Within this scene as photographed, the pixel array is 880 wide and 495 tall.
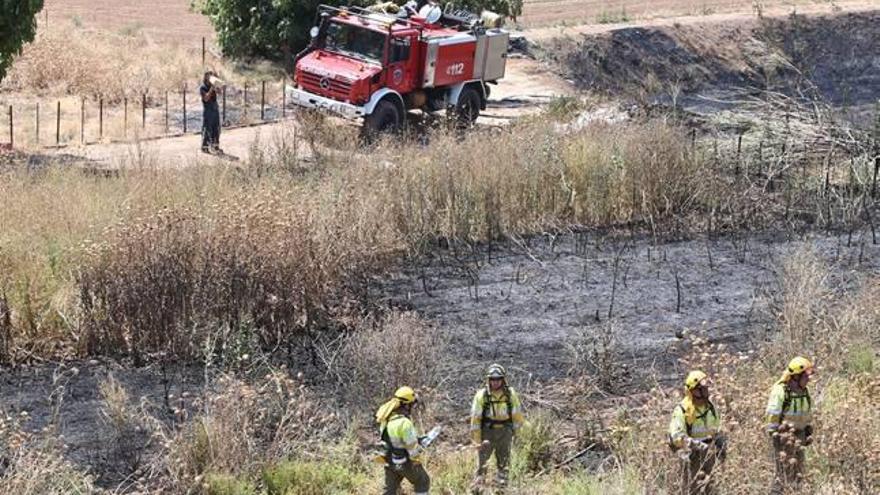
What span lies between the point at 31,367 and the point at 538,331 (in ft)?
17.9

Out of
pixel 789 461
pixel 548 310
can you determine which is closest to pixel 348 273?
pixel 548 310

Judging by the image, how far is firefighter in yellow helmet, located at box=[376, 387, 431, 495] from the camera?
10875 millimetres

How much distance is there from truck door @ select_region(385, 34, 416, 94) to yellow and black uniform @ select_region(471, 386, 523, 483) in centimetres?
1395

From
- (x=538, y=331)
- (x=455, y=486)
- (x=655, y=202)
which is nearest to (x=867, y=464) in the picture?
(x=455, y=486)

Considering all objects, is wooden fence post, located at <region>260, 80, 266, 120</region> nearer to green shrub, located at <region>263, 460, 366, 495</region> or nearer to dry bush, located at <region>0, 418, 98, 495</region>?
dry bush, located at <region>0, 418, 98, 495</region>

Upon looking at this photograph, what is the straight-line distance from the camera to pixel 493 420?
11656 mm

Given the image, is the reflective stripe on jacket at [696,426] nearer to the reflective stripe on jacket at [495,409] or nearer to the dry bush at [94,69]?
the reflective stripe on jacket at [495,409]

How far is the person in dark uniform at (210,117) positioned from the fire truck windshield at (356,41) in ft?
7.95

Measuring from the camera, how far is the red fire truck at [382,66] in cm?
2455

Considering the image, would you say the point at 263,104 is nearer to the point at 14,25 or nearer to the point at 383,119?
the point at 383,119

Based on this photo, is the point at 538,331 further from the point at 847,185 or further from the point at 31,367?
the point at 847,185

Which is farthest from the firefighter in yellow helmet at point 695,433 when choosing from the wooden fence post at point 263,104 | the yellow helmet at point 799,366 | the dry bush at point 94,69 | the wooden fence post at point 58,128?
the dry bush at point 94,69

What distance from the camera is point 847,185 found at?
21406mm

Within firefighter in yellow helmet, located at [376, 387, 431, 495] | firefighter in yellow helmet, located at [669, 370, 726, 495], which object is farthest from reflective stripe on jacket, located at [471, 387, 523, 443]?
firefighter in yellow helmet, located at [669, 370, 726, 495]
